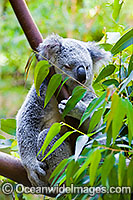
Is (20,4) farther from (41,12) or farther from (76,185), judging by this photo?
(41,12)

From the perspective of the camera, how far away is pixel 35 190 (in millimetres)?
1122

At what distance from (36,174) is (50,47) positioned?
0.55m

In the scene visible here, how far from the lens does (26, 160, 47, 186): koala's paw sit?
1283 mm

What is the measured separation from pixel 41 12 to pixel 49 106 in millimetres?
3082

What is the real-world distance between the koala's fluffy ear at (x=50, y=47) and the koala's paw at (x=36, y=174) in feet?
1.51

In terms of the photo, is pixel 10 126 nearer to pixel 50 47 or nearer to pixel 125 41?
pixel 50 47

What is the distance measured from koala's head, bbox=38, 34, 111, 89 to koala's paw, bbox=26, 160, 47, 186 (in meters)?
0.41

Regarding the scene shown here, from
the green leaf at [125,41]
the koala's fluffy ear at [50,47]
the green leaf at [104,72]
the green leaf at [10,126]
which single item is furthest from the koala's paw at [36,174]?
the green leaf at [125,41]

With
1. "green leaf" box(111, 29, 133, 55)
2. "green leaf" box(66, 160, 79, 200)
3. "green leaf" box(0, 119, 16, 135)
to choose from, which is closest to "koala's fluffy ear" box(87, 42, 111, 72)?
"green leaf" box(0, 119, 16, 135)

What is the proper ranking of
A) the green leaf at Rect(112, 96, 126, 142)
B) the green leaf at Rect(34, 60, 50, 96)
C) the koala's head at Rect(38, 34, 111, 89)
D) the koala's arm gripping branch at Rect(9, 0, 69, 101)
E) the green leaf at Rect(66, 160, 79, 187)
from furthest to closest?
the koala's head at Rect(38, 34, 111, 89), the koala's arm gripping branch at Rect(9, 0, 69, 101), the green leaf at Rect(34, 60, 50, 96), the green leaf at Rect(66, 160, 79, 187), the green leaf at Rect(112, 96, 126, 142)

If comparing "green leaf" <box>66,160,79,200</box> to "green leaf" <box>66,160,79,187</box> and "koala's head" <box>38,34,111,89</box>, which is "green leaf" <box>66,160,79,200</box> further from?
"koala's head" <box>38,34,111,89</box>

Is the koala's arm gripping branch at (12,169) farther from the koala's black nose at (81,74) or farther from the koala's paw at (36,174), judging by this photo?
the koala's black nose at (81,74)

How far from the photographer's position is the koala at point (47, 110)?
1290 millimetres

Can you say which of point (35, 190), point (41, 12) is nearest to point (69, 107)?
point (35, 190)
